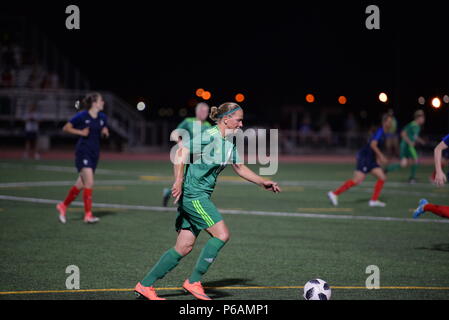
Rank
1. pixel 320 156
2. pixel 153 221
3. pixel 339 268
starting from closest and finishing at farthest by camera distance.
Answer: pixel 339 268, pixel 153 221, pixel 320 156

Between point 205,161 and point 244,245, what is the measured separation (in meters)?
3.59

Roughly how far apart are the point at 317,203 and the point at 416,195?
365cm

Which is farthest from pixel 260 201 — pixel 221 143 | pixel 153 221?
pixel 221 143

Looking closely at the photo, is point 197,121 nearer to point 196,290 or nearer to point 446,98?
point 196,290

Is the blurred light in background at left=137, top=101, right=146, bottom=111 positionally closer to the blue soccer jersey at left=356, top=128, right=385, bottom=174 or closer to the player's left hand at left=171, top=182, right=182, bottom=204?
the blue soccer jersey at left=356, top=128, right=385, bottom=174

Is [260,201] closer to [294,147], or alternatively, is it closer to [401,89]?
[294,147]

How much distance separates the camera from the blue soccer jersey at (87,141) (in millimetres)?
11805

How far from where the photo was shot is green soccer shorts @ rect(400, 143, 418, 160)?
68.8 feet

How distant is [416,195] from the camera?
17484mm

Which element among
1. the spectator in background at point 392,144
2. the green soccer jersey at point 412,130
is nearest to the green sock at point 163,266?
the green soccer jersey at point 412,130

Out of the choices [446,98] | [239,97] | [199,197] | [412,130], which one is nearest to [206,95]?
[239,97]

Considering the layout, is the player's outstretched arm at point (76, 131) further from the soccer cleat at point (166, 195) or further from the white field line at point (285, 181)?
the white field line at point (285, 181)

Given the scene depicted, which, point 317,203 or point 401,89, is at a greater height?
point 401,89

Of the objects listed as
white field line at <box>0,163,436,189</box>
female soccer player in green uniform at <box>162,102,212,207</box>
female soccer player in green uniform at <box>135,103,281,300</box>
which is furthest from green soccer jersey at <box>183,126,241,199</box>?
white field line at <box>0,163,436,189</box>
